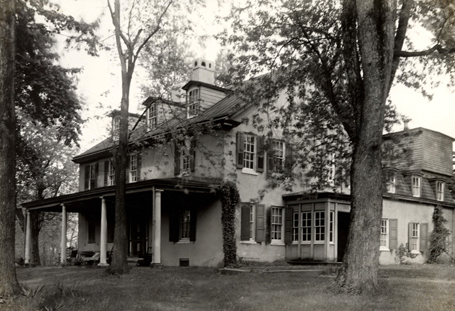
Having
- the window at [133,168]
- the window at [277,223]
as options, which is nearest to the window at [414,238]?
the window at [277,223]

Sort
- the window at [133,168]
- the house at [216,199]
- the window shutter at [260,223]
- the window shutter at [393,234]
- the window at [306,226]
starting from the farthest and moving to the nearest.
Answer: the window at [133,168] → the window shutter at [393,234] → the window at [306,226] → the window shutter at [260,223] → the house at [216,199]

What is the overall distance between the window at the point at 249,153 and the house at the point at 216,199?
0.04m

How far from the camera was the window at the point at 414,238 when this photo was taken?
2650 cm

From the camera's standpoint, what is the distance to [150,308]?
920cm

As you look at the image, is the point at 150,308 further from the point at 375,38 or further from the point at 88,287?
the point at 375,38

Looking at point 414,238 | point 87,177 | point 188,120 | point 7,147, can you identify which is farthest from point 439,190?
point 7,147

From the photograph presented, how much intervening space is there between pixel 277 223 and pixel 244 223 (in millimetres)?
2499

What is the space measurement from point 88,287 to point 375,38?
29.5ft

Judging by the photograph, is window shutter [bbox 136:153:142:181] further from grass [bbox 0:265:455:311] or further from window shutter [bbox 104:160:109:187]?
grass [bbox 0:265:455:311]

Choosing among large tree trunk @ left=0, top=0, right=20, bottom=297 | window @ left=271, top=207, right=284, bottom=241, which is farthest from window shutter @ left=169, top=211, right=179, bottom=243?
large tree trunk @ left=0, top=0, right=20, bottom=297

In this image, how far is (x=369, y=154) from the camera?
1055cm

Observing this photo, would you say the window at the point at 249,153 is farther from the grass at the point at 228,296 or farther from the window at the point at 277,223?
the grass at the point at 228,296

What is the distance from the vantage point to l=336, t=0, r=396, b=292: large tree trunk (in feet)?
33.7

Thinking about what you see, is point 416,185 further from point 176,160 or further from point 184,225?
point 176,160
